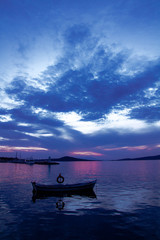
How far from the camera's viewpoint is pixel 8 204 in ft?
84.9

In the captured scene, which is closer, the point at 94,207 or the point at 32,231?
the point at 32,231

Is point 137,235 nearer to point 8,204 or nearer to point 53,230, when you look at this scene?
point 53,230

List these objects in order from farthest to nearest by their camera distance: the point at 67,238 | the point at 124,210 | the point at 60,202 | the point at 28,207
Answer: the point at 60,202 → the point at 28,207 → the point at 124,210 → the point at 67,238

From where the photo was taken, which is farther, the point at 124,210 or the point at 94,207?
the point at 94,207

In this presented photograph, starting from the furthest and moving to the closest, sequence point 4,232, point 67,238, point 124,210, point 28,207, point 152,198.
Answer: point 152,198
point 28,207
point 124,210
point 4,232
point 67,238

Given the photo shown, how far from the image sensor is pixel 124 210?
23.1m

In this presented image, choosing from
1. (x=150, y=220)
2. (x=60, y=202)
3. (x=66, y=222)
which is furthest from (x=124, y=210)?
(x=60, y=202)

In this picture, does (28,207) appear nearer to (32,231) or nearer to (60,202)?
(60,202)

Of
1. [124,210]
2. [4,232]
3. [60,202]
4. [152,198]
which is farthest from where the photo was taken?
[152,198]

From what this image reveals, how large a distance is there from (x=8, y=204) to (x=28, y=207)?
3.52 metres

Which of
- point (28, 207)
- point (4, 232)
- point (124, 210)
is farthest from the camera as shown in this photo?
point (28, 207)

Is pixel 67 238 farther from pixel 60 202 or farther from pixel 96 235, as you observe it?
pixel 60 202

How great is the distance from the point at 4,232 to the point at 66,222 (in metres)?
6.39

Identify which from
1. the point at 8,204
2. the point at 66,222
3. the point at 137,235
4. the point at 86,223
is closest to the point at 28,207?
the point at 8,204
